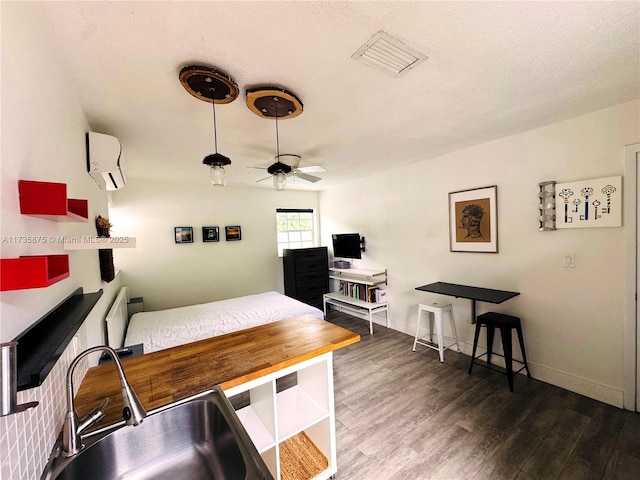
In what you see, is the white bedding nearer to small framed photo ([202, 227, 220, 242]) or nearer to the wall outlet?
small framed photo ([202, 227, 220, 242])

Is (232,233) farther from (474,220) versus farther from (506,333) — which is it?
(506,333)

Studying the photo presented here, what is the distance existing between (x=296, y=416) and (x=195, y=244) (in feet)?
11.2

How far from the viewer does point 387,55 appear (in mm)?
1339

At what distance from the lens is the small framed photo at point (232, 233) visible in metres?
4.47

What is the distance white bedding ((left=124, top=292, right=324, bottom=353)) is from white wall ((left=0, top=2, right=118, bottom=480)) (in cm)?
126

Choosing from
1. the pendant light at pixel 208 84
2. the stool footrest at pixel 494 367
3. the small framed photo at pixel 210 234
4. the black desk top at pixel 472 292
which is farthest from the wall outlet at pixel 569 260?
the small framed photo at pixel 210 234

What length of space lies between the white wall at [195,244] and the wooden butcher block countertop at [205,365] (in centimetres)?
270

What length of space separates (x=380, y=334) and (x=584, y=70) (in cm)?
344

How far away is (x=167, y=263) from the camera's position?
12.9ft

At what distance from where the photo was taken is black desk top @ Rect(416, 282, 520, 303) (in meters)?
2.47

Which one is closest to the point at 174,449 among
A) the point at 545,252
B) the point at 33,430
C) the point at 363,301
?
the point at 33,430

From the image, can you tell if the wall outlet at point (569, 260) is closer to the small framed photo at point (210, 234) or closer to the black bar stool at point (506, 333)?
the black bar stool at point (506, 333)

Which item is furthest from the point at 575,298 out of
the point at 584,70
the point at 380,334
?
the point at 380,334

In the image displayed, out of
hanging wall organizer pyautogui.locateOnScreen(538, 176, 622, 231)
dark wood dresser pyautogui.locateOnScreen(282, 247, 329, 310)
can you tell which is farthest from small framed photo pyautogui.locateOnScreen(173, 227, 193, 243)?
hanging wall organizer pyautogui.locateOnScreen(538, 176, 622, 231)
